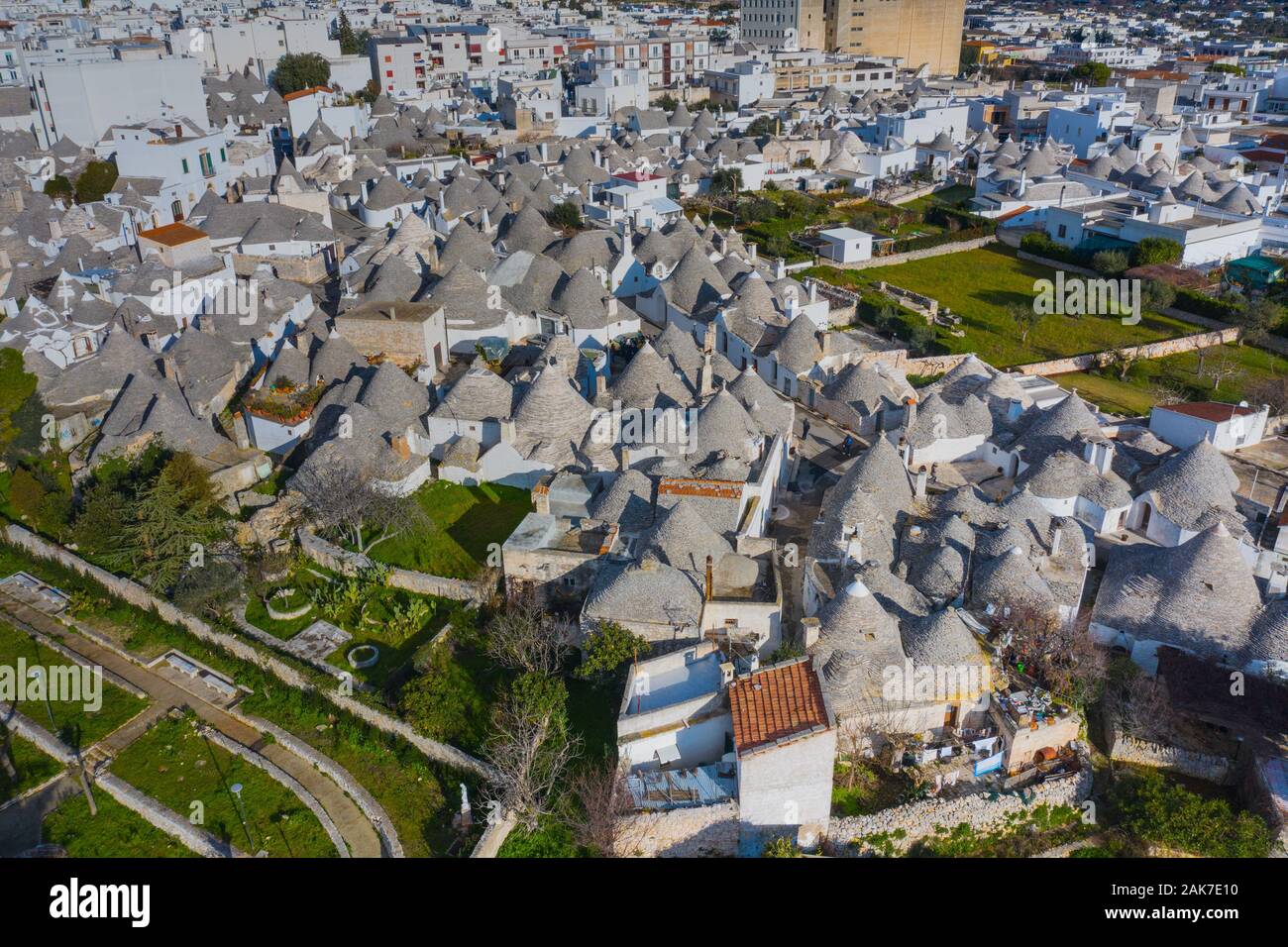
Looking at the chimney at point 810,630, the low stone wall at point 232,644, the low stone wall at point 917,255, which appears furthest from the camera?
the low stone wall at point 917,255

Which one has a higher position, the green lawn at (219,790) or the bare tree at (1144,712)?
the bare tree at (1144,712)

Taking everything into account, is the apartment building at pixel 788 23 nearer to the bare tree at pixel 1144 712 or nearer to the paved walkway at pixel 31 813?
the bare tree at pixel 1144 712

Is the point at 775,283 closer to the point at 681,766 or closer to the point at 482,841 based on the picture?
the point at 681,766

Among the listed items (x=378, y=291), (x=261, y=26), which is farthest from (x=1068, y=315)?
(x=261, y=26)

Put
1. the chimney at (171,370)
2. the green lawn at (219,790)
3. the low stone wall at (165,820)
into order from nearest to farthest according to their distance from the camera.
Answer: the low stone wall at (165,820) < the green lawn at (219,790) < the chimney at (171,370)

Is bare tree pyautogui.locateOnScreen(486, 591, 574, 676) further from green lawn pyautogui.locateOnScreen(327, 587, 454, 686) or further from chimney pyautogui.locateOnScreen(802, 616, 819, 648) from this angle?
chimney pyautogui.locateOnScreen(802, 616, 819, 648)

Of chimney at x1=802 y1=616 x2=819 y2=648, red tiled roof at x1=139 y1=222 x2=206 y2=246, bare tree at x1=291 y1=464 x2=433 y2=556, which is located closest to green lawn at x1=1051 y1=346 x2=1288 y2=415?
chimney at x1=802 y1=616 x2=819 y2=648

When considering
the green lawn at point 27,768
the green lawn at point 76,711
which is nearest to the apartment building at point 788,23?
the green lawn at point 76,711
